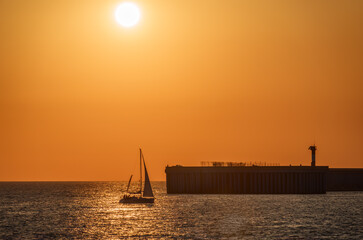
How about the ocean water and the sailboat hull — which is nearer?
the ocean water

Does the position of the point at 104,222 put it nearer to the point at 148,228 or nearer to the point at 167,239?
the point at 148,228

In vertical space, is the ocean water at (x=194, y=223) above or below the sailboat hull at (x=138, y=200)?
below

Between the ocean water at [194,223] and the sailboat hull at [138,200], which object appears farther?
the sailboat hull at [138,200]

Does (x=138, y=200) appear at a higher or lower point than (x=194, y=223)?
higher

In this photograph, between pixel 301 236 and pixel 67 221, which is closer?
pixel 301 236

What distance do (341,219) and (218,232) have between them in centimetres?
3508

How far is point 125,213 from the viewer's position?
442 feet

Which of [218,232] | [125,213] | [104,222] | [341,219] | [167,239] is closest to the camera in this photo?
[167,239]

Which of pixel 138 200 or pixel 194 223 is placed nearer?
pixel 194 223

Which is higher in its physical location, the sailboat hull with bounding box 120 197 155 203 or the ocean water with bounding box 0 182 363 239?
the sailboat hull with bounding box 120 197 155 203

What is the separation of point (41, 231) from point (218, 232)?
86.4ft

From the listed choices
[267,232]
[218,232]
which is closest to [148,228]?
[218,232]

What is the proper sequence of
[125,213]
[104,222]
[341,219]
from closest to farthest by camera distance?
[104,222] → [341,219] → [125,213]

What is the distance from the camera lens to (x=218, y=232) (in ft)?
313
